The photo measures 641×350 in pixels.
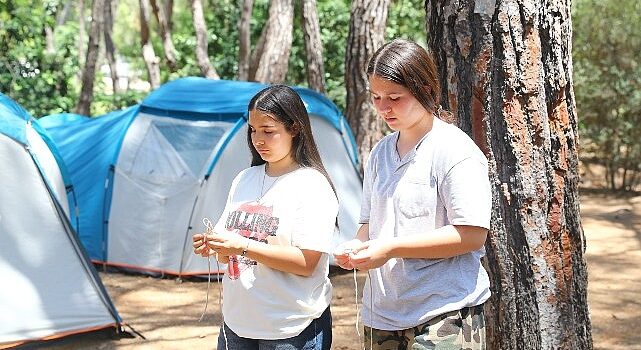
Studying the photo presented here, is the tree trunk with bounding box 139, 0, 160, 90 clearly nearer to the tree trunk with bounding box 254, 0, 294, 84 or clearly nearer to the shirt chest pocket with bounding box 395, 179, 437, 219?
the tree trunk with bounding box 254, 0, 294, 84

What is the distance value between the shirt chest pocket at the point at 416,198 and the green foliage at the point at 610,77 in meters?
9.34

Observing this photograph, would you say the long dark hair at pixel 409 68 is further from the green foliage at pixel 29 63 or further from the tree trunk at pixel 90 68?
the green foliage at pixel 29 63

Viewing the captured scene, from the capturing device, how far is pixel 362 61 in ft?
27.2

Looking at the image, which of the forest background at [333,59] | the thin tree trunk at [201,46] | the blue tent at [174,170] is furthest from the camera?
the thin tree trunk at [201,46]

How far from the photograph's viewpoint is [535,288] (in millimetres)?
2982

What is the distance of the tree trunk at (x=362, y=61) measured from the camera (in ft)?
26.9

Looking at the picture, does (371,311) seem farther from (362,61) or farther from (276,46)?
(276,46)

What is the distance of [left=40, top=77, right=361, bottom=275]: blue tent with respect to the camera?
706 cm

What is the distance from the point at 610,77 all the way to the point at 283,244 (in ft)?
30.9

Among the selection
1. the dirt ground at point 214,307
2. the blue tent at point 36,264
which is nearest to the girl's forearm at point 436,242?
the dirt ground at point 214,307

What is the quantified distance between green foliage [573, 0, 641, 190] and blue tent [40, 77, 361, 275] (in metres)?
4.90

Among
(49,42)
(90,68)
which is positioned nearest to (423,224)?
(90,68)

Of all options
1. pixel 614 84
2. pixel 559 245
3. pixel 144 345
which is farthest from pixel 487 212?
pixel 614 84

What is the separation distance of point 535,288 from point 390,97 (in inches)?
43.6
